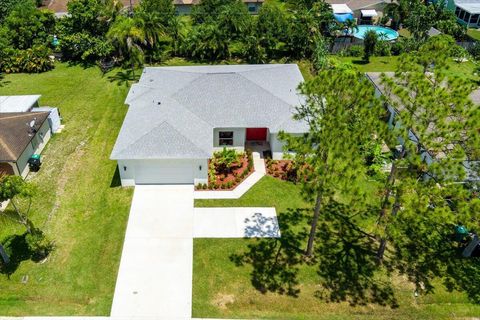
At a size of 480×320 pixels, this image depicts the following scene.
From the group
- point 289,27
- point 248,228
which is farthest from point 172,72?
point 248,228

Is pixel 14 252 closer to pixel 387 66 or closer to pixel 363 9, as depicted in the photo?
pixel 387 66

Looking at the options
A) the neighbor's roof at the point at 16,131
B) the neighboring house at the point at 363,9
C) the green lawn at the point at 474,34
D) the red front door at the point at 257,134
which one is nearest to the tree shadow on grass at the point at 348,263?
the red front door at the point at 257,134

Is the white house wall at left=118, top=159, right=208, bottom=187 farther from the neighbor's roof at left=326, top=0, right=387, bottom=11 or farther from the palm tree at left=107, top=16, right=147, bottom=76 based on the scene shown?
the neighbor's roof at left=326, top=0, right=387, bottom=11

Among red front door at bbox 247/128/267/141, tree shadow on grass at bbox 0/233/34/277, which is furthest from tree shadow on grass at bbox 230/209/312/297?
tree shadow on grass at bbox 0/233/34/277

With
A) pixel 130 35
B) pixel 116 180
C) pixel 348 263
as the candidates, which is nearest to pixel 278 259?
pixel 348 263

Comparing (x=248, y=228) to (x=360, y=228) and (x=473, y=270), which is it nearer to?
(x=360, y=228)

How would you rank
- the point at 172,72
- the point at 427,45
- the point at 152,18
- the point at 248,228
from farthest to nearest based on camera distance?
the point at 152,18 → the point at 172,72 → the point at 248,228 → the point at 427,45

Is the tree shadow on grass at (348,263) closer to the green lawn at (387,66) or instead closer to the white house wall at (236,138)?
the white house wall at (236,138)
